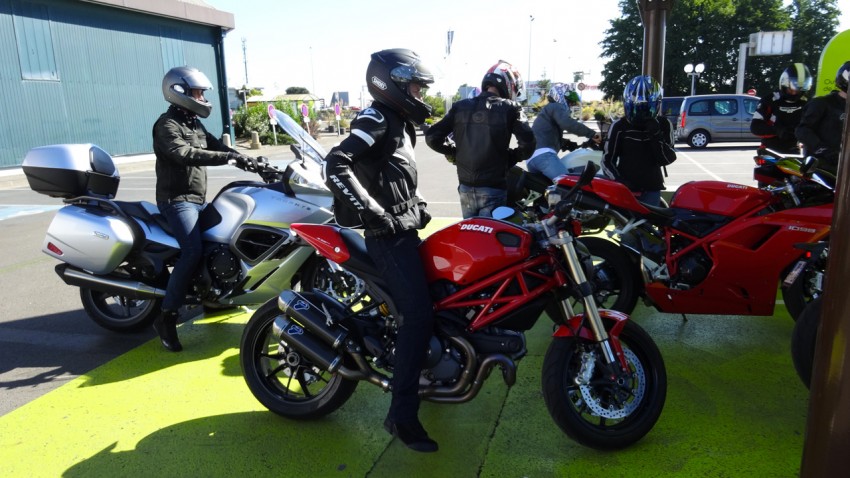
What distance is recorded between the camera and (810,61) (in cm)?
4869

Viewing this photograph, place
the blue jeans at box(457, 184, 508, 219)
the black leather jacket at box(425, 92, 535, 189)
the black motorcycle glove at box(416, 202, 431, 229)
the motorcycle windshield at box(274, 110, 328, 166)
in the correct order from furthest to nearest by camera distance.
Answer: the blue jeans at box(457, 184, 508, 219)
the black leather jacket at box(425, 92, 535, 189)
the motorcycle windshield at box(274, 110, 328, 166)
the black motorcycle glove at box(416, 202, 431, 229)

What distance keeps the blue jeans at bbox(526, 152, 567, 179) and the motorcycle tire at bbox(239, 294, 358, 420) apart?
3369 millimetres

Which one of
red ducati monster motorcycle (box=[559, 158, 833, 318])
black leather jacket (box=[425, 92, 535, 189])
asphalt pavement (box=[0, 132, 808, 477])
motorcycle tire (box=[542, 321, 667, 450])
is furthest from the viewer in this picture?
black leather jacket (box=[425, 92, 535, 189])

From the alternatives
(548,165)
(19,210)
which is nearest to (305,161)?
(548,165)

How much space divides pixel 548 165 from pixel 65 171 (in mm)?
4165

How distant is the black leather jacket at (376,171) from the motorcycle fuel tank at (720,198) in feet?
7.43

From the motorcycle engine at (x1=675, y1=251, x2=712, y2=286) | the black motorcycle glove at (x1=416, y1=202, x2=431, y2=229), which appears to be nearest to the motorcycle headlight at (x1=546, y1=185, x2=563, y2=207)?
the black motorcycle glove at (x1=416, y1=202, x2=431, y2=229)

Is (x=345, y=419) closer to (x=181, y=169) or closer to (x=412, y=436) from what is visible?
(x=412, y=436)

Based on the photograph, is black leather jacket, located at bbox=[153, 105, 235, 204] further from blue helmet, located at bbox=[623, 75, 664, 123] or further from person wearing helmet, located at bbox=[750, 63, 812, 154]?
person wearing helmet, located at bbox=[750, 63, 812, 154]

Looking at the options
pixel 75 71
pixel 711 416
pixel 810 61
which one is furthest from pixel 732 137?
pixel 810 61

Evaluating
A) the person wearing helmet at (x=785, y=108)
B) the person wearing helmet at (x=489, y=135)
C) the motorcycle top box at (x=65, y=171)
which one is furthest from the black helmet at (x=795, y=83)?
the motorcycle top box at (x=65, y=171)

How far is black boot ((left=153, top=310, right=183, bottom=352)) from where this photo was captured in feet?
15.2

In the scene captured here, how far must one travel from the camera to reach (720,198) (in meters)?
4.48

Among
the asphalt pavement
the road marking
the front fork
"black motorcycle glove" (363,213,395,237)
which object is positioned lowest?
the road marking
